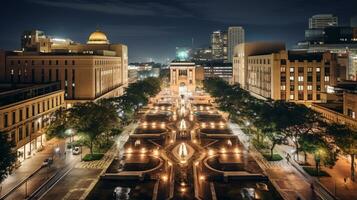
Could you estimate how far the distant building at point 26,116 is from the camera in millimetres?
59781

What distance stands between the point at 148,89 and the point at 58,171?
332 ft

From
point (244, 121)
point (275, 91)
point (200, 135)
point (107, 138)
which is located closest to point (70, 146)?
point (107, 138)

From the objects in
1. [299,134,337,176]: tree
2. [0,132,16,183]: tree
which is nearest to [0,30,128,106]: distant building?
[0,132,16,183]: tree

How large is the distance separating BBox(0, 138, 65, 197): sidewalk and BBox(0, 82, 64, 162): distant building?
1456mm

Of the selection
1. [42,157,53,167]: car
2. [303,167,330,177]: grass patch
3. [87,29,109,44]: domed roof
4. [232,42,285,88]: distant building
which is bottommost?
[303,167,330,177]: grass patch

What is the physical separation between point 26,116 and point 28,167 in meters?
12.9

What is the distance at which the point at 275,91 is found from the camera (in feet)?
399

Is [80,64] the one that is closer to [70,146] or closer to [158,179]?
[70,146]

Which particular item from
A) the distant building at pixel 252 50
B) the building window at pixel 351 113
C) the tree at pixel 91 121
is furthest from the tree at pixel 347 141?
the distant building at pixel 252 50

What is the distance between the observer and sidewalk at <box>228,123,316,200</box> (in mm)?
45897

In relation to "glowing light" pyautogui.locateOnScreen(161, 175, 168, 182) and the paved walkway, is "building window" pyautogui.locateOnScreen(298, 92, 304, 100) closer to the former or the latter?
the paved walkway

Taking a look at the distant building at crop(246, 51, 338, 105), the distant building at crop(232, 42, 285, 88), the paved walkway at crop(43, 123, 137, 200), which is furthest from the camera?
the distant building at crop(232, 42, 285, 88)

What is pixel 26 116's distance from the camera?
67188 mm

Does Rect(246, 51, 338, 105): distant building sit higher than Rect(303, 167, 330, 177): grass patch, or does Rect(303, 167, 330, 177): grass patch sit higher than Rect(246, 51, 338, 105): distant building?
Rect(246, 51, 338, 105): distant building
